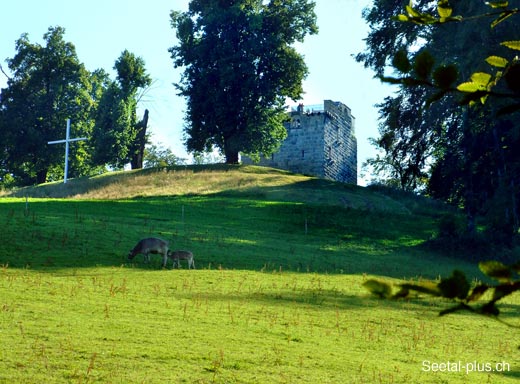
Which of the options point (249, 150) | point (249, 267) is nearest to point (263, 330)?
point (249, 267)

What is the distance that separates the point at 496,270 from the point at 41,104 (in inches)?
3582

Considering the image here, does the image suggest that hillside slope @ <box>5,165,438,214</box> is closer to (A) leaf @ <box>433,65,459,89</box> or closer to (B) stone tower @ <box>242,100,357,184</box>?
(B) stone tower @ <box>242,100,357,184</box>

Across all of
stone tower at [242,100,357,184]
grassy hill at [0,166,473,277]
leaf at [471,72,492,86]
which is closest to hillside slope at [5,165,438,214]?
grassy hill at [0,166,473,277]

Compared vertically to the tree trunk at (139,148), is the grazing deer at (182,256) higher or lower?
lower

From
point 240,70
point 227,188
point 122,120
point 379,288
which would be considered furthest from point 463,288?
point 122,120

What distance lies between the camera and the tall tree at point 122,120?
88812mm

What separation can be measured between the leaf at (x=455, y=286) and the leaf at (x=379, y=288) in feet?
0.49

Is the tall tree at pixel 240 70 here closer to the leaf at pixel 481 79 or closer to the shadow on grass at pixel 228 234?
the shadow on grass at pixel 228 234

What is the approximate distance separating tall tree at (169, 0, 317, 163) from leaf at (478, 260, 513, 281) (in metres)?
76.3

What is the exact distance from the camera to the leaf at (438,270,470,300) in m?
2.50

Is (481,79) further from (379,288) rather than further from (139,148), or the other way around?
(139,148)

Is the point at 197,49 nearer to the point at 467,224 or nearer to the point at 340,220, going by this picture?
the point at 340,220

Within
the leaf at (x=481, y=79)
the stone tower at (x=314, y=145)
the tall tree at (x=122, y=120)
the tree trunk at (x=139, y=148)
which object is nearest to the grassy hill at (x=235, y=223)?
the tall tree at (x=122, y=120)

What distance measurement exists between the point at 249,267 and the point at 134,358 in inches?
618
